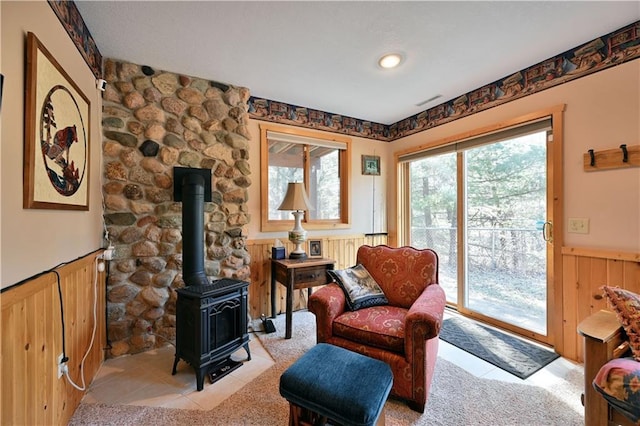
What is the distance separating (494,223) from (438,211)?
672 millimetres

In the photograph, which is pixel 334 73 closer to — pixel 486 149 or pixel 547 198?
pixel 486 149

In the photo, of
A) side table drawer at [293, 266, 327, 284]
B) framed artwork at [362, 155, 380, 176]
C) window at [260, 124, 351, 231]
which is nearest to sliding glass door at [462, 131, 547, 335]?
framed artwork at [362, 155, 380, 176]

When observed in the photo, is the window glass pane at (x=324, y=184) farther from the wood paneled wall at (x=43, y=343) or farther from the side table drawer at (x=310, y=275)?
the wood paneled wall at (x=43, y=343)

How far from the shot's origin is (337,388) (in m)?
1.17

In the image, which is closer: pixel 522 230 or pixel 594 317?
pixel 594 317

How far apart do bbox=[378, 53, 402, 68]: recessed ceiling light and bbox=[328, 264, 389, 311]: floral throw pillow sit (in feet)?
5.89

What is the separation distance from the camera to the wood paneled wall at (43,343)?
0.99 meters

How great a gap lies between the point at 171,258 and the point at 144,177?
0.75m

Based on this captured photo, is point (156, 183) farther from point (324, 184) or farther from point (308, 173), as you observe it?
point (324, 184)

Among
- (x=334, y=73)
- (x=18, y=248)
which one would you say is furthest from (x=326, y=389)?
(x=334, y=73)

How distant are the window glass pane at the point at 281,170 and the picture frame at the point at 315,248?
0.41 metres

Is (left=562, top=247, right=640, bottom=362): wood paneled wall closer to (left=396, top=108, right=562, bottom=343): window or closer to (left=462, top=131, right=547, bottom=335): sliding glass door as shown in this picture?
(left=396, top=108, right=562, bottom=343): window

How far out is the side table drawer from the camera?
265 centimetres

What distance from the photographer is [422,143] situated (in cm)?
342
